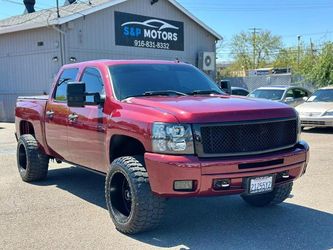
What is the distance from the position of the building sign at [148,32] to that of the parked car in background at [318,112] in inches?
363

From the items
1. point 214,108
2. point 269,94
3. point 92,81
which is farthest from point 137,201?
point 269,94

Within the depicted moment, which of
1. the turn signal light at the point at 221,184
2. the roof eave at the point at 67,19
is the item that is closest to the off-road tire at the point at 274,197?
the turn signal light at the point at 221,184

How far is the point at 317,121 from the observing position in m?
13.9

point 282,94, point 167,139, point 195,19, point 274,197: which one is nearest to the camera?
point 167,139

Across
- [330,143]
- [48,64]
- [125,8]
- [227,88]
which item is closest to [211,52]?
[125,8]

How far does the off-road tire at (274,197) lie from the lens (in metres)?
5.72

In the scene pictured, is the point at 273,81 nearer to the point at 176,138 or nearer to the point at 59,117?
the point at 59,117

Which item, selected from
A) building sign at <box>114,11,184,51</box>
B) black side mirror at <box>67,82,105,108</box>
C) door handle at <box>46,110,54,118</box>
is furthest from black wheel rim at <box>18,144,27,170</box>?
building sign at <box>114,11,184,51</box>

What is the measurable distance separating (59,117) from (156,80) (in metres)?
1.62

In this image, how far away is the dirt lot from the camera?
4695mm

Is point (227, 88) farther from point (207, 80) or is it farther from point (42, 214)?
point (42, 214)

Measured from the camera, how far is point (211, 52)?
25.1 metres

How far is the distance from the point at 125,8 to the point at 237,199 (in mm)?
16184

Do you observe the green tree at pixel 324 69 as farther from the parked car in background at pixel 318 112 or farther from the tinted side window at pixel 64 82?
the tinted side window at pixel 64 82
